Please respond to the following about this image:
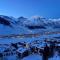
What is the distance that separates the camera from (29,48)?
231cm

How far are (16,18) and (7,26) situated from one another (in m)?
0.16

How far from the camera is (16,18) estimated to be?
2.36 m

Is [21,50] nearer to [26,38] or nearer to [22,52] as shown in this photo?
[22,52]

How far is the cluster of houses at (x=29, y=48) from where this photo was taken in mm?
2260

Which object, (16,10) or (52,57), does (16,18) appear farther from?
(52,57)

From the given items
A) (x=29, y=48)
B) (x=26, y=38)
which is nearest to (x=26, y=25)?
(x=26, y=38)

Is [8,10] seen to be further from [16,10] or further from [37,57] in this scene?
[37,57]

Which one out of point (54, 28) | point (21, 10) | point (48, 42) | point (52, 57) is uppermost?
point (21, 10)

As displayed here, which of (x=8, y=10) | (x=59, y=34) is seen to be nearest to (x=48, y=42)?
(x=59, y=34)

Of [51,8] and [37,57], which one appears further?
[51,8]

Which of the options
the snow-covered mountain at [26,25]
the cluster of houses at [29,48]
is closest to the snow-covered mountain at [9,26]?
the snow-covered mountain at [26,25]

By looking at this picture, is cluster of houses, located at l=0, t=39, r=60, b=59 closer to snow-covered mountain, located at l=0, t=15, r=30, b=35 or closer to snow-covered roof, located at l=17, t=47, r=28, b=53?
snow-covered roof, located at l=17, t=47, r=28, b=53

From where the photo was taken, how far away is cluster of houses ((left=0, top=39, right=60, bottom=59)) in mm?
2260

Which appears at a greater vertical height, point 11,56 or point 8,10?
point 8,10
